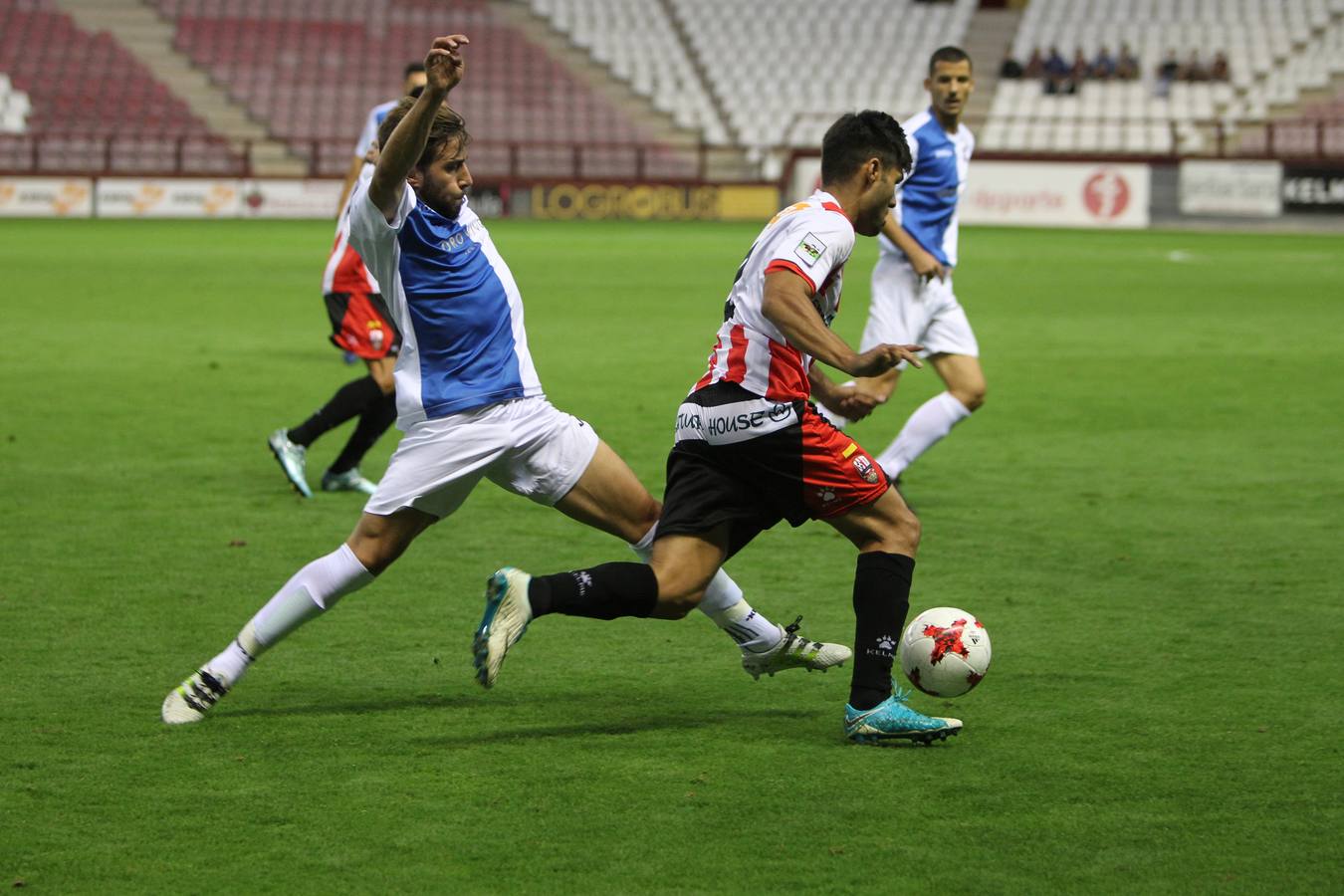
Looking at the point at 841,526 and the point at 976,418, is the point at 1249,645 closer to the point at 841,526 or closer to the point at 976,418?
the point at 841,526

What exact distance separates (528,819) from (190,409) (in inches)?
320

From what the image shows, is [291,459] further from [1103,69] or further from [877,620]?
[1103,69]

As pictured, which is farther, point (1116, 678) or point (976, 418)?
point (976, 418)

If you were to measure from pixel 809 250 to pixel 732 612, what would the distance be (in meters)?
1.13

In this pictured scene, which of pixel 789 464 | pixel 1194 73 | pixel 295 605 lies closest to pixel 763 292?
pixel 789 464

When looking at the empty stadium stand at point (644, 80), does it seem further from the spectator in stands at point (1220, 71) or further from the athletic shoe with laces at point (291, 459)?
the athletic shoe with laces at point (291, 459)

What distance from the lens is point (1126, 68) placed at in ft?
140

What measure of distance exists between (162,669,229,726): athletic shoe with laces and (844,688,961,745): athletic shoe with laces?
176cm

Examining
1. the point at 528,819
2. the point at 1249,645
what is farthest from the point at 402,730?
the point at 1249,645

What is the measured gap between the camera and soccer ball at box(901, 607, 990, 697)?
513 centimetres

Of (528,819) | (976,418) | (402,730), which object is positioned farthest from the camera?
(976,418)

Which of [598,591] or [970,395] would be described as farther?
[970,395]

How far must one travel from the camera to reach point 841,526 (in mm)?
5074

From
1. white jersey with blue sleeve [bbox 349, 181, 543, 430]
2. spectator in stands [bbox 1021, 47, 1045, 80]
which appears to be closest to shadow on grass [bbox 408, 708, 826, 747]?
white jersey with blue sleeve [bbox 349, 181, 543, 430]
